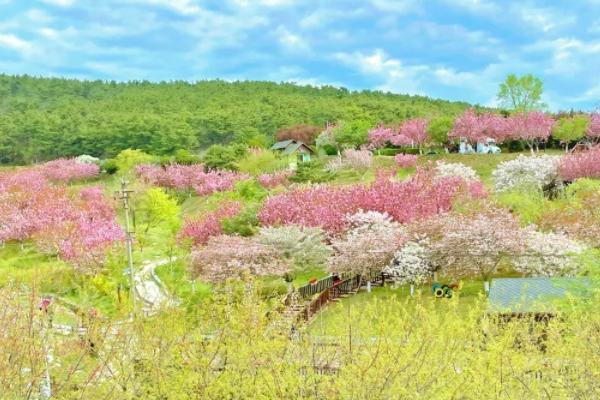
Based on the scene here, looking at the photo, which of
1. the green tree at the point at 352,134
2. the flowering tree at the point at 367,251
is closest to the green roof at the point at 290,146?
the green tree at the point at 352,134

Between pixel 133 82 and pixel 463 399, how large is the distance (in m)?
151

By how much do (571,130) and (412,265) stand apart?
1524 inches

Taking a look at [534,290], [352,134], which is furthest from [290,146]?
[534,290]

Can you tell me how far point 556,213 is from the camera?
2895 centimetres

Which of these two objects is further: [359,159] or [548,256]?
[359,159]

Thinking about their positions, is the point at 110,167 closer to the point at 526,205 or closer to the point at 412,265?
the point at 526,205

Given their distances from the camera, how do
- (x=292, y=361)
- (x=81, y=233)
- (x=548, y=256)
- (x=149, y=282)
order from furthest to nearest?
(x=81, y=233), (x=149, y=282), (x=548, y=256), (x=292, y=361)

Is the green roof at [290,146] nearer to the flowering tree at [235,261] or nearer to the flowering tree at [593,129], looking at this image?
the flowering tree at [593,129]

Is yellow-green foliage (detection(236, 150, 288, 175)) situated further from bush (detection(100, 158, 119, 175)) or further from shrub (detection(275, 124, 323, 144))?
bush (detection(100, 158, 119, 175))

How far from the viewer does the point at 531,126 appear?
184ft

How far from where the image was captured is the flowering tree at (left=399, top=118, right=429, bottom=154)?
209ft

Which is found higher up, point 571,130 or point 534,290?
point 571,130

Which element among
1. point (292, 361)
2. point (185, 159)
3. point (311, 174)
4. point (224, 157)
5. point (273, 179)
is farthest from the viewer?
point (185, 159)

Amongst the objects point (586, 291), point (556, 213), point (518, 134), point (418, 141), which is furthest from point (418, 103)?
point (586, 291)
